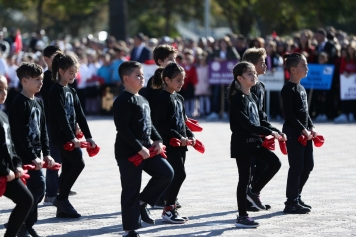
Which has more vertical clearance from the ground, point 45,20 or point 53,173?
point 45,20

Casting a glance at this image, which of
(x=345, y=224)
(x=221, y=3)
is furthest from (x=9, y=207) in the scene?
(x=221, y=3)

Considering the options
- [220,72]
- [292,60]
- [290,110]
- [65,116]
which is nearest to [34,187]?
[65,116]

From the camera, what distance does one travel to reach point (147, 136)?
7.18 m

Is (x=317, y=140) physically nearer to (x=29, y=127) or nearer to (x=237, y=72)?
(x=237, y=72)

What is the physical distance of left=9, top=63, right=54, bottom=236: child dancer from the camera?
7.15 m

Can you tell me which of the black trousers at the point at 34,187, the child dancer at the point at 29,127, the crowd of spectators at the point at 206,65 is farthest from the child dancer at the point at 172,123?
the crowd of spectators at the point at 206,65

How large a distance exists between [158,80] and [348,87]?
10938mm

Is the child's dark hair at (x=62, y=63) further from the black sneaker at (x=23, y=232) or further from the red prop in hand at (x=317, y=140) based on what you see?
the red prop in hand at (x=317, y=140)

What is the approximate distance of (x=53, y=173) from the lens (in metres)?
9.31

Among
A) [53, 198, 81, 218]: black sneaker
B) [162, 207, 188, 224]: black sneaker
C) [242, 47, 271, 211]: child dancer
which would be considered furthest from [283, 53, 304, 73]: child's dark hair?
[53, 198, 81, 218]: black sneaker

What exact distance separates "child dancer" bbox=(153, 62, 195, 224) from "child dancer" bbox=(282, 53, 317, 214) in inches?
42.4

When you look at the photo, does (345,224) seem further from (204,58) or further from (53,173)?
(204,58)

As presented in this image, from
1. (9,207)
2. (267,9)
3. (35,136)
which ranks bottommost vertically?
(9,207)

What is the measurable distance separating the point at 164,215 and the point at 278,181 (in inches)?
114
